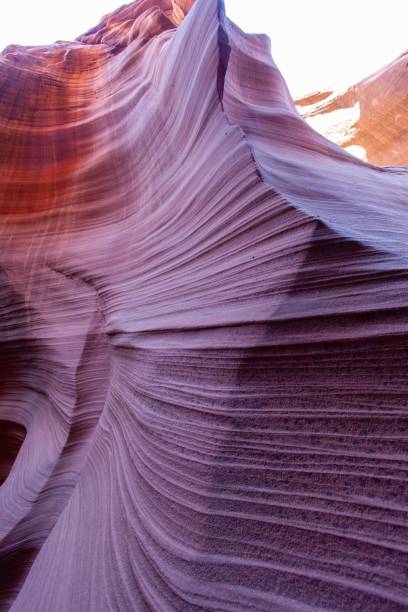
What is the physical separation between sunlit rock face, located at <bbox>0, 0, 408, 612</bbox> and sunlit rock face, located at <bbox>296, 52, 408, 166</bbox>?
16.7ft

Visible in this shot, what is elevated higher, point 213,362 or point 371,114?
point 371,114

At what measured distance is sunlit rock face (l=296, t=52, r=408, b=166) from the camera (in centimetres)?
620

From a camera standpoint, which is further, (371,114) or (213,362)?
Result: (371,114)

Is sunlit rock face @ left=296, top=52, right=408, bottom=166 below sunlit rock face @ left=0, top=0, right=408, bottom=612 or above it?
above

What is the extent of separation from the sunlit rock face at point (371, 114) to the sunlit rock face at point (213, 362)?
5.09 metres

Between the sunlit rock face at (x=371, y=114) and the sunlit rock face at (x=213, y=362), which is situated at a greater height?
the sunlit rock face at (x=371, y=114)

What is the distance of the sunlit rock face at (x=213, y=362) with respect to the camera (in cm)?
56

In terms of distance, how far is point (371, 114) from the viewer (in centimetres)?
666

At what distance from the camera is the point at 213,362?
80 centimetres

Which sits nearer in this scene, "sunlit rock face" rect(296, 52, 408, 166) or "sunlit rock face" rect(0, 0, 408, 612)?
"sunlit rock face" rect(0, 0, 408, 612)

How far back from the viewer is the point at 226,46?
1.36 meters

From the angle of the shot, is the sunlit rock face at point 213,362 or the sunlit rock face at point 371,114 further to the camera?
the sunlit rock face at point 371,114

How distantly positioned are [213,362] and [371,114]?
23.4 feet

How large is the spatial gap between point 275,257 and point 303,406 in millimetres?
290
